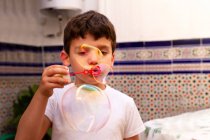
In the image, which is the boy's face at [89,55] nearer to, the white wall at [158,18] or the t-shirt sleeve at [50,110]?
the t-shirt sleeve at [50,110]

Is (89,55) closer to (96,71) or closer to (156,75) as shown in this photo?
(96,71)

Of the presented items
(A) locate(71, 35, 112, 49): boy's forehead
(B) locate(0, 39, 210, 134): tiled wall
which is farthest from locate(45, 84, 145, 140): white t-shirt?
(B) locate(0, 39, 210, 134): tiled wall

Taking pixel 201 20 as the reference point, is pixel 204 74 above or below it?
below

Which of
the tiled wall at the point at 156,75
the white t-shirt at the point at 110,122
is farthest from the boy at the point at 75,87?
the tiled wall at the point at 156,75

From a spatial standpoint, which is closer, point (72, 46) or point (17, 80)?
Answer: point (72, 46)

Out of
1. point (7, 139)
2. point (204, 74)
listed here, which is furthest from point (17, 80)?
point (204, 74)

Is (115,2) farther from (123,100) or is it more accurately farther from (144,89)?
(123,100)

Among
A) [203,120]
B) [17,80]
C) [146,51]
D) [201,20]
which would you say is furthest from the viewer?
[17,80]

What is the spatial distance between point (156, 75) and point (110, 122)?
95 cm

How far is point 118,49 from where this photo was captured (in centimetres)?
178

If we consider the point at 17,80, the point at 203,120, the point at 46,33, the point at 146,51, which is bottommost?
the point at 203,120

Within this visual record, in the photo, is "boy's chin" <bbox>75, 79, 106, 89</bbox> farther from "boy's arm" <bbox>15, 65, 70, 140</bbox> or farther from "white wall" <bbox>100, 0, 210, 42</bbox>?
"white wall" <bbox>100, 0, 210, 42</bbox>

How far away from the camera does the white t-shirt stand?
0.77 metres

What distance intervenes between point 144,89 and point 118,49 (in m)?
0.26
